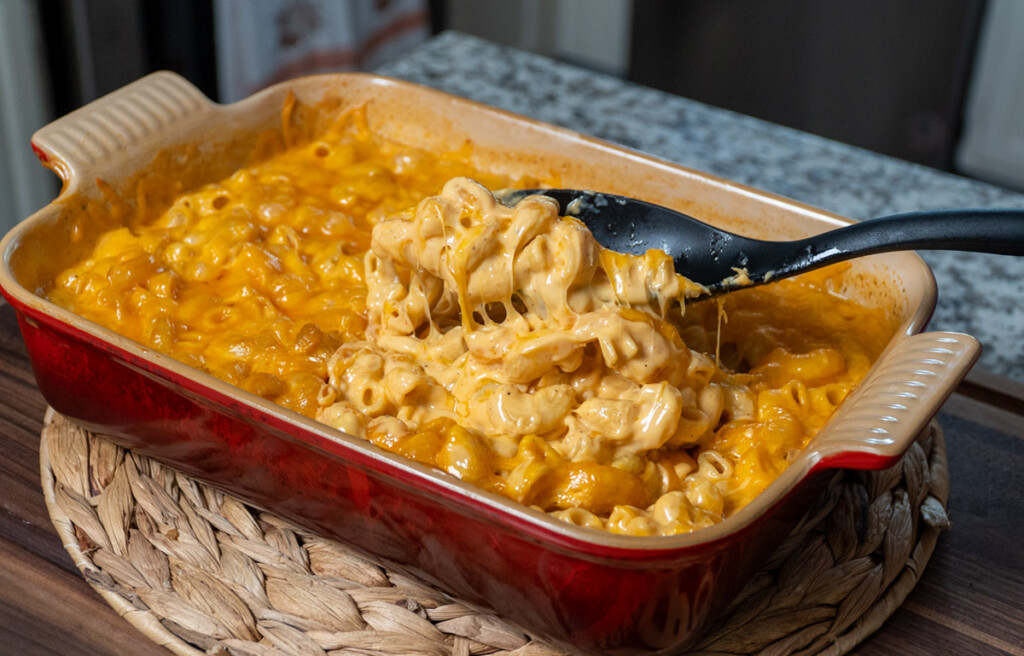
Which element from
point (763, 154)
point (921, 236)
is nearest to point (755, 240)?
point (921, 236)

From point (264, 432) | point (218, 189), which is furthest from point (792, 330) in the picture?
point (218, 189)

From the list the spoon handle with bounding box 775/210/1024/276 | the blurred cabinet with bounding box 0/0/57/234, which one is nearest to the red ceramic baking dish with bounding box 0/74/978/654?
the spoon handle with bounding box 775/210/1024/276

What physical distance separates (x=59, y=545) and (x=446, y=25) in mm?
3123

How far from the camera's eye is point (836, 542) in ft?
4.65

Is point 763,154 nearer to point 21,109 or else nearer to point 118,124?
point 118,124

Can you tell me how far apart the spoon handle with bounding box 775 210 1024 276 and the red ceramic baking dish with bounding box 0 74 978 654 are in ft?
0.37

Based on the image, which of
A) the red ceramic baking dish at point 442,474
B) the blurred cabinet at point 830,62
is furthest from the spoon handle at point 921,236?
the blurred cabinet at point 830,62

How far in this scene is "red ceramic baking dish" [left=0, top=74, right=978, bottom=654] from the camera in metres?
1.09

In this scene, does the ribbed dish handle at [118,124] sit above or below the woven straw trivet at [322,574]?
above

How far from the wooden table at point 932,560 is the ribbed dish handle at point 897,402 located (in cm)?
30

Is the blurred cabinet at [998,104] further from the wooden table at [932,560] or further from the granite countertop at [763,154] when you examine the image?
the wooden table at [932,560]

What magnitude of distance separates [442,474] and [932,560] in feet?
2.31

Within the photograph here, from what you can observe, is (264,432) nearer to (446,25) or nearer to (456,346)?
(456,346)

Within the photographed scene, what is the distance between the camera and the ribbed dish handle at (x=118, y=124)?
164cm
